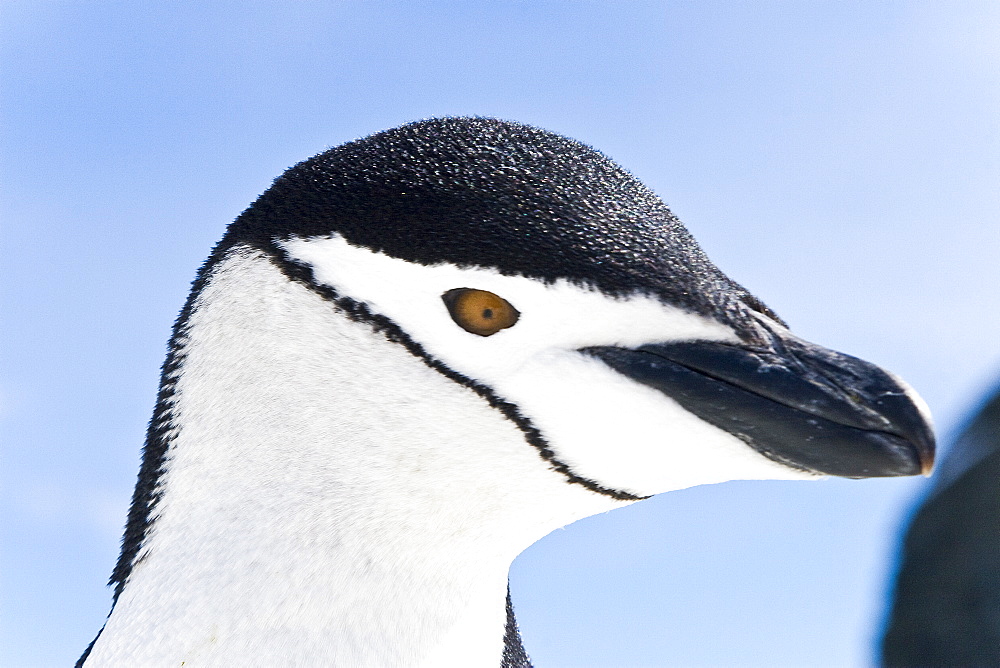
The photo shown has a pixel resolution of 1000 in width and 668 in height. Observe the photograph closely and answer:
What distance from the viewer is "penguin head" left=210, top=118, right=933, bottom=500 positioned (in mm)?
1556

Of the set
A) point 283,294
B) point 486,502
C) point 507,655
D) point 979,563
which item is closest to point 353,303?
point 283,294

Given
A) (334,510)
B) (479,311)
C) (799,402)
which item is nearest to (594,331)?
(479,311)

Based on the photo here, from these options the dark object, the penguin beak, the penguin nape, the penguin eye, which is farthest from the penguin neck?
the dark object

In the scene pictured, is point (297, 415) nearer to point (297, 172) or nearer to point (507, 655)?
point (297, 172)

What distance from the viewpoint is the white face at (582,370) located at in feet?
5.26

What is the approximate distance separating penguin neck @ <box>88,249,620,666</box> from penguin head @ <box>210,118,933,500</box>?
63mm

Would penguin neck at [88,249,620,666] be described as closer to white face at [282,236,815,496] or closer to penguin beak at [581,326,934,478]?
white face at [282,236,815,496]

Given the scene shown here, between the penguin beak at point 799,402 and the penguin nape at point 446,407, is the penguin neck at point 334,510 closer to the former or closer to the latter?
the penguin nape at point 446,407

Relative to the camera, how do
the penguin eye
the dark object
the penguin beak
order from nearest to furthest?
the penguin beak → the penguin eye → the dark object

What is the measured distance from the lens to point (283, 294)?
1802 millimetres

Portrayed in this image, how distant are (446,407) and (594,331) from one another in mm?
295

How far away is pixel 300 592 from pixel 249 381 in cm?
39

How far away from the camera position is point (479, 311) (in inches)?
65.1

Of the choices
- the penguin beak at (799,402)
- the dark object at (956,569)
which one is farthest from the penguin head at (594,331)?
the dark object at (956,569)
